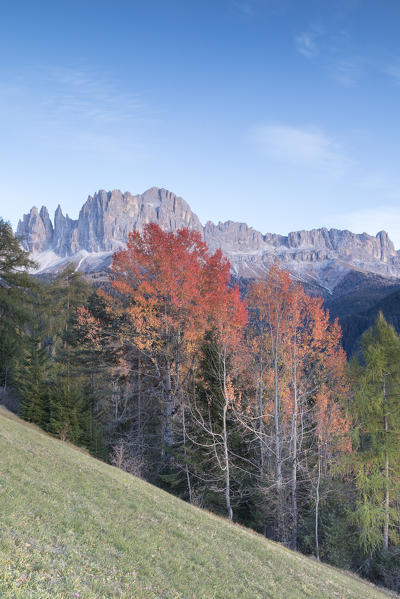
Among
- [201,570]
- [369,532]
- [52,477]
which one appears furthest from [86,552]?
[369,532]

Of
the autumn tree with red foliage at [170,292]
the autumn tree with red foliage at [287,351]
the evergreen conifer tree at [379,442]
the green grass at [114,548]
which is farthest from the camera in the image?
the autumn tree with red foliage at [170,292]

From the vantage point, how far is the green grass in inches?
251

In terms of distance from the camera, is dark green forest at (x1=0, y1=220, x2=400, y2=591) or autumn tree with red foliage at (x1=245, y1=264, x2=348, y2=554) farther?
dark green forest at (x1=0, y1=220, x2=400, y2=591)

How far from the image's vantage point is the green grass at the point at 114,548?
20.9ft

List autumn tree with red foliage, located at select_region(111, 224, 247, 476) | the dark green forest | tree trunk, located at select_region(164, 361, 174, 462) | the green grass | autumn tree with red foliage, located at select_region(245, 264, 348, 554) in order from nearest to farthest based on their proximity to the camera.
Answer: the green grass, autumn tree with red foliage, located at select_region(245, 264, 348, 554), the dark green forest, autumn tree with red foliage, located at select_region(111, 224, 247, 476), tree trunk, located at select_region(164, 361, 174, 462)

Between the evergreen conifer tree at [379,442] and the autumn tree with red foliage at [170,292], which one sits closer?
the evergreen conifer tree at [379,442]

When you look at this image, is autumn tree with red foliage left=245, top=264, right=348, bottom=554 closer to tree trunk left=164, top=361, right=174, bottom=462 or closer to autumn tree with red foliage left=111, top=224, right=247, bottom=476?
autumn tree with red foliage left=111, top=224, right=247, bottom=476

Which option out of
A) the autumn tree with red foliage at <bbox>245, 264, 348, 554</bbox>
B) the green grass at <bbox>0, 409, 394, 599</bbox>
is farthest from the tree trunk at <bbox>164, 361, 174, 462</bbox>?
the green grass at <bbox>0, 409, 394, 599</bbox>

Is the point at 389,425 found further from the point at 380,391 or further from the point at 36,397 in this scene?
the point at 36,397

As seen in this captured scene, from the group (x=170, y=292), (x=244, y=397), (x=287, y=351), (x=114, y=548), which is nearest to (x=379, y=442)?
(x=287, y=351)

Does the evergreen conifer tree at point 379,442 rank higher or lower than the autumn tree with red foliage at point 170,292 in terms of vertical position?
lower

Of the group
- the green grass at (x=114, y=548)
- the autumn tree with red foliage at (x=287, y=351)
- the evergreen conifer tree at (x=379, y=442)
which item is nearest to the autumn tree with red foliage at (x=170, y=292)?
the autumn tree with red foliage at (x=287, y=351)

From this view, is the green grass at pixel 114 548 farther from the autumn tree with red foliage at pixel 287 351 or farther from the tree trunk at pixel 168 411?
the tree trunk at pixel 168 411

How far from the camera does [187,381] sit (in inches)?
1110
